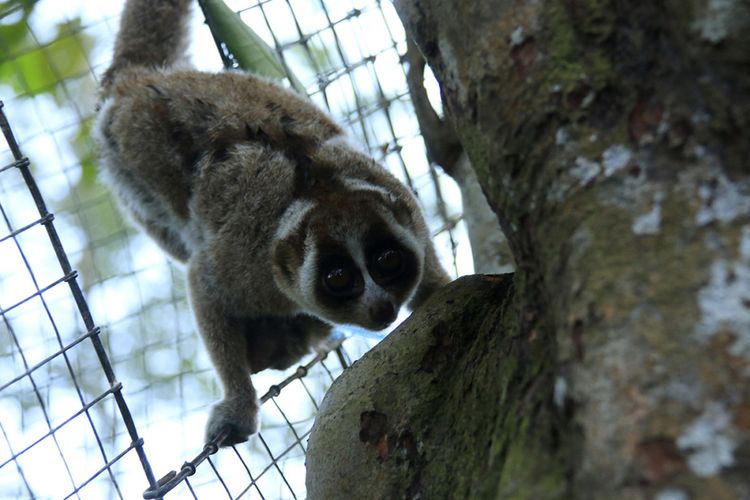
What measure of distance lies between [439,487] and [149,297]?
4333 mm

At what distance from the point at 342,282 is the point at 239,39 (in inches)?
62.4

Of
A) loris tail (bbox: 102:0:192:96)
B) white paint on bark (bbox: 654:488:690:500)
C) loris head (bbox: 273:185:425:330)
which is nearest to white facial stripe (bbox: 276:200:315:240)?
loris head (bbox: 273:185:425:330)

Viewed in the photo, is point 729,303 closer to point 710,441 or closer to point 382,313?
point 710,441

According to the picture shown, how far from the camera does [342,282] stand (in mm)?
3295

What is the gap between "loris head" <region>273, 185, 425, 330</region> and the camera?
3.25 meters

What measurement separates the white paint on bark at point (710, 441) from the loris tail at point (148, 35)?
3706 millimetres

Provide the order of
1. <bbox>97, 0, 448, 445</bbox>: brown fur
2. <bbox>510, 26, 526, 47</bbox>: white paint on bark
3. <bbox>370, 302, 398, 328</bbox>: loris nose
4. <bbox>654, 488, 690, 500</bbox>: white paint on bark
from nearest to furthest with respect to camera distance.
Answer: <bbox>654, 488, 690, 500</bbox>: white paint on bark → <bbox>510, 26, 526, 47</bbox>: white paint on bark → <bbox>370, 302, 398, 328</bbox>: loris nose → <bbox>97, 0, 448, 445</bbox>: brown fur

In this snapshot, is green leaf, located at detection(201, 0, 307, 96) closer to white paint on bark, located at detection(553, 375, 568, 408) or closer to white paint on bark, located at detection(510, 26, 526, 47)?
white paint on bark, located at detection(510, 26, 526, 47)

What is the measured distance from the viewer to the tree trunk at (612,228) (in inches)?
43.7

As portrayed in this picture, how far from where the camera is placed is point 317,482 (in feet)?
7.19

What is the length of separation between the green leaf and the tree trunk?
2.56m

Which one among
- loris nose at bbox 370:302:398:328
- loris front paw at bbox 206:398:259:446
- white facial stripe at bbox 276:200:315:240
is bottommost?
loris front paw at bbox 206:398:259:446

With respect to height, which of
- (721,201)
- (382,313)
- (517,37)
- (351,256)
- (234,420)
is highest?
(517,37)

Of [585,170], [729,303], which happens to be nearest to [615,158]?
[585,170]
